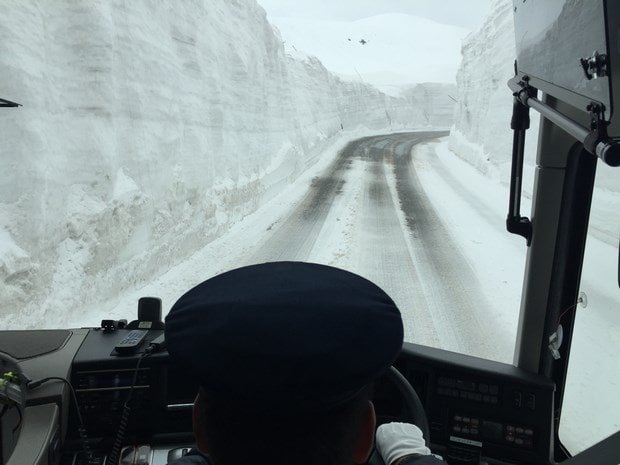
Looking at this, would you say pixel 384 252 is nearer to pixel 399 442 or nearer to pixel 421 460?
pixel 399 442

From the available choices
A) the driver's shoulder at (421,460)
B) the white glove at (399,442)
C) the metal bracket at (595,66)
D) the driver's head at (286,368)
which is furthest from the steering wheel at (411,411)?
the metal bracket at (595,66)

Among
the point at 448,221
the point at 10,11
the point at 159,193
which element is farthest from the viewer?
the point at 448,221

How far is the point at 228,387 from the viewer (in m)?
0.85

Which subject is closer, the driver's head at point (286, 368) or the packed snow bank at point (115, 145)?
the driver's head at point (286, 368)

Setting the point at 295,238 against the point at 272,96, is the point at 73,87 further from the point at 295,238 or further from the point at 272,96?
the point at 272,96

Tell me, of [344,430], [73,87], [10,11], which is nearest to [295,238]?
[73,87]

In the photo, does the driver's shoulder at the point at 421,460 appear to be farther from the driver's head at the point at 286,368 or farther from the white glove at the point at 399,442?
the driver's head at the point at 286,368

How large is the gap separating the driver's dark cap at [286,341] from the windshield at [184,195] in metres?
2.15

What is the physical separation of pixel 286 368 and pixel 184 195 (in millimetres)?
10541

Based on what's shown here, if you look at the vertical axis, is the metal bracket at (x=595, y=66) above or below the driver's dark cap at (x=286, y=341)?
above

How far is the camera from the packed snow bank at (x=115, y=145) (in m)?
6.91

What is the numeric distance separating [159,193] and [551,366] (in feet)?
28.1

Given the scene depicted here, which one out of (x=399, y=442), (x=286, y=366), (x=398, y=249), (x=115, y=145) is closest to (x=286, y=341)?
(x=286, y=366)

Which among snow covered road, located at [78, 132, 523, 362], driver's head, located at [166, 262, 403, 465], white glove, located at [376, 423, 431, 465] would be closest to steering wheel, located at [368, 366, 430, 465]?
white glove, located at [376, 423, 431, 465]
